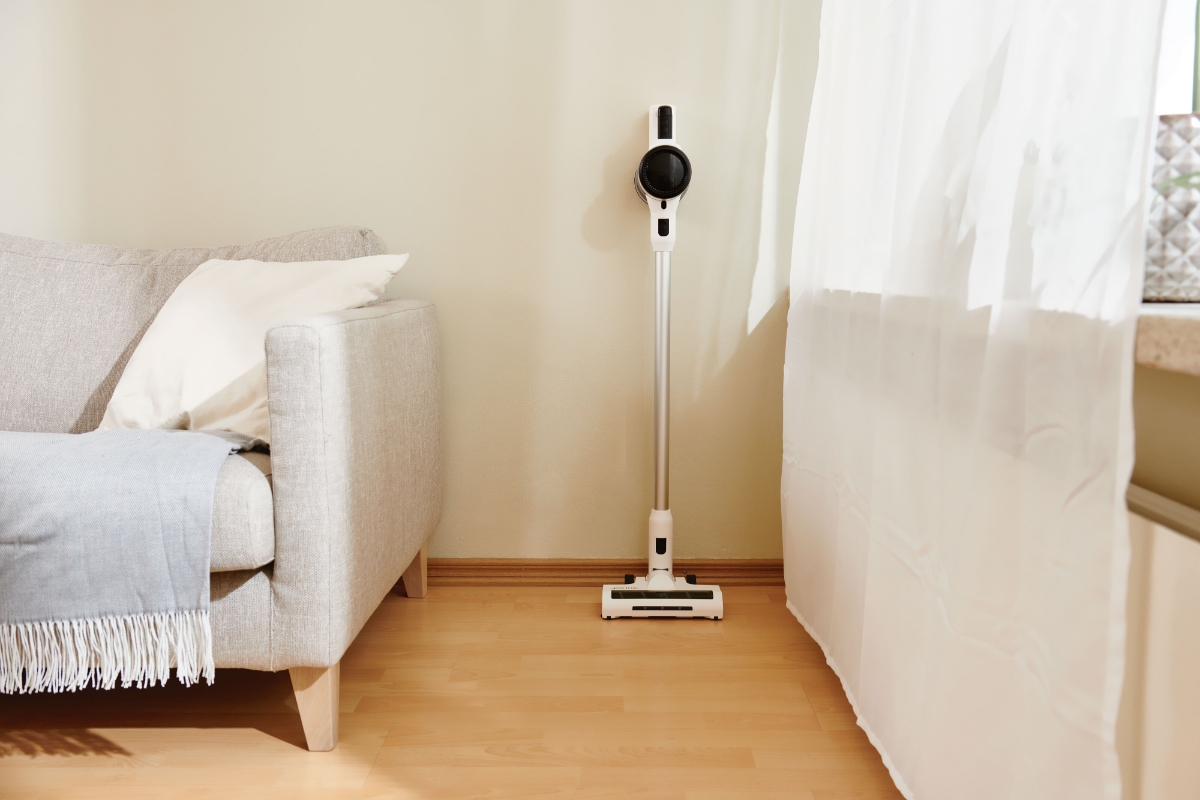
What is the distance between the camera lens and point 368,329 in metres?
1.29

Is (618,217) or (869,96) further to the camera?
(618,217)

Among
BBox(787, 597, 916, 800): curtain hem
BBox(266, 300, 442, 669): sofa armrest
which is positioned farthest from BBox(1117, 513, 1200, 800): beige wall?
BBox(266, 300, 442, 669): sofa armrest

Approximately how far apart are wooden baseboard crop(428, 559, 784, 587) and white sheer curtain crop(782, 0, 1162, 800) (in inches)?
25.2

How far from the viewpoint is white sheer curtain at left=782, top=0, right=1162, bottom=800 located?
61 cm

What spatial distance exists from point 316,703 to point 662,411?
929 mm

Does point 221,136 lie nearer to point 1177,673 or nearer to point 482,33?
point 482,33

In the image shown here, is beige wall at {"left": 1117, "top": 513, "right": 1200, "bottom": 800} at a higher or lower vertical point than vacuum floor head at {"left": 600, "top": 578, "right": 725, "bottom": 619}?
higher

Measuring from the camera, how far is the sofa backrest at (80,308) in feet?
5.02

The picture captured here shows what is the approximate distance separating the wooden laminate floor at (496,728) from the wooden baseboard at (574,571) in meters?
0.28

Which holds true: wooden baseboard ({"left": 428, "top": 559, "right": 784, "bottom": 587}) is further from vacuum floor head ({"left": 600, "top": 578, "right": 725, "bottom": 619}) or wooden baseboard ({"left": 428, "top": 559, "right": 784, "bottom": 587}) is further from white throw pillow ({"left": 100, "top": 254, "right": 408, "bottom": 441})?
white throw pillow ({"left": 100, "top": 254, "right": 408, "bottom": 441})

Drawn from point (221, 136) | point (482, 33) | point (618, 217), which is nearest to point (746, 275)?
point (618, 217)

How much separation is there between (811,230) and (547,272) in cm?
66

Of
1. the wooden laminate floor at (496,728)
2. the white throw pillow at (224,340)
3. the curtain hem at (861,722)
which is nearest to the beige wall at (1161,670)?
the curtain hem at (861,722)

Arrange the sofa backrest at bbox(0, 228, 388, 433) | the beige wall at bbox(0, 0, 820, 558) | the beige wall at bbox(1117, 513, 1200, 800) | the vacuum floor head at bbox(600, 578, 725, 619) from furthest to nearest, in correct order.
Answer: the beige wall at bbox(0, 0, 820, 558)
the vacuum floor head at bbox(600, 578, 725, 619)
the sofa backrest at bbox(0, 228, 388, 433)
the beige wall at bbox(1117, 513, 1200, 800)
